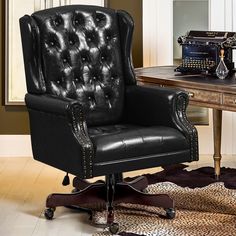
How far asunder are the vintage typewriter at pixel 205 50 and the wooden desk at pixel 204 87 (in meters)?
0.09

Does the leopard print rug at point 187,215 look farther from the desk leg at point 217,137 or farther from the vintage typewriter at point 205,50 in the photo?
the vintage typewriter at point 205,50

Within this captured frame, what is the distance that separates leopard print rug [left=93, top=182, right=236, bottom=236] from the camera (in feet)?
12.1

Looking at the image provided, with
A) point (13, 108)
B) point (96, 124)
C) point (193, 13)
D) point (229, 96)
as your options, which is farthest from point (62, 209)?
point (193, 13)

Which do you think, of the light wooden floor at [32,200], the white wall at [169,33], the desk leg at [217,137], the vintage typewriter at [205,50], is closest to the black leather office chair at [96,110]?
the light wooden floor at [32,200]

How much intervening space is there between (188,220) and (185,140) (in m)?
0.43

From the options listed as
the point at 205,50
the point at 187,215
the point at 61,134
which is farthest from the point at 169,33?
the point at 61,134

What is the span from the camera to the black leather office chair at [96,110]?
3.64 meters

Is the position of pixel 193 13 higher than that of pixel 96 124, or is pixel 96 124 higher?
pixel 193 13

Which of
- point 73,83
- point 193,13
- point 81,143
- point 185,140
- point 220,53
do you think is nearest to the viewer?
point 81,143

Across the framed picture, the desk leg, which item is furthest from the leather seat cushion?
the framed picture

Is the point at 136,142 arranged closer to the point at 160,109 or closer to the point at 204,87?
the point at 160,109

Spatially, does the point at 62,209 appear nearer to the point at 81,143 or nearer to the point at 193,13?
the point at 81,143

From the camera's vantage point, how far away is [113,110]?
4305mm

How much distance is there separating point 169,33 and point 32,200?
2004 millimetres
